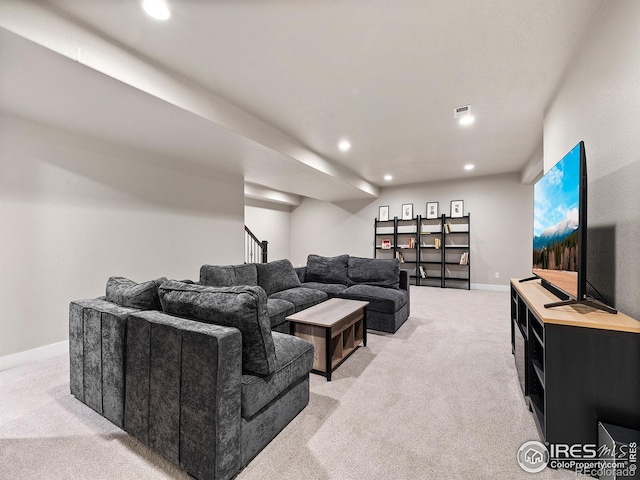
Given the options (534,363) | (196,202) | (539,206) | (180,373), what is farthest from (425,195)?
(180,373)

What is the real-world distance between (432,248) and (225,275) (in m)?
5.22

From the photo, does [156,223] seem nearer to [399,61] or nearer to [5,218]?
[5,218]

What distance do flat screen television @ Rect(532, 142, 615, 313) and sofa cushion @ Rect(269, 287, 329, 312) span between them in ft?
7.74

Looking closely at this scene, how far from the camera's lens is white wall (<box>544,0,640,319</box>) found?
142 cm

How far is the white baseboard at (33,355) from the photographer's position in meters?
2.48

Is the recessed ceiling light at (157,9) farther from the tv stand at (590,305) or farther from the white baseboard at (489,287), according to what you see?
the white baseboard at (489,287)

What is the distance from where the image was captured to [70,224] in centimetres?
291

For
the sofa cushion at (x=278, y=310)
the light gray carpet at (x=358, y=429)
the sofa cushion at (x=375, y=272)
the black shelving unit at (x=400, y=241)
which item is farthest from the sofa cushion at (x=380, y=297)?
the black shelving unit at (x=400, y=241)

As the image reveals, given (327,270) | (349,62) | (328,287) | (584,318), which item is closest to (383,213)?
(327,270)

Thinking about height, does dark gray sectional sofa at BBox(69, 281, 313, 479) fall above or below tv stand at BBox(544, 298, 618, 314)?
below

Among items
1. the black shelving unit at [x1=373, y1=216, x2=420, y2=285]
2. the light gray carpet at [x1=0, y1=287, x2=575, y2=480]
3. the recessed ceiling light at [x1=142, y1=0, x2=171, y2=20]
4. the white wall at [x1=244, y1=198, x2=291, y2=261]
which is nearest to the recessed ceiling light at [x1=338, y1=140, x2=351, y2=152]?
the recessed ceiling light at [x1=142, y1=0, x2=171, y2=20]

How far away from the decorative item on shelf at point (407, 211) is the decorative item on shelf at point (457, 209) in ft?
3.11

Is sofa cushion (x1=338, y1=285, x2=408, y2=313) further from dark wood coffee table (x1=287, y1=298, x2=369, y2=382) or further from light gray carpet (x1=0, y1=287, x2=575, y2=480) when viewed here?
light gray carpet (x1=0, y1=287, x2=575, y2=480)

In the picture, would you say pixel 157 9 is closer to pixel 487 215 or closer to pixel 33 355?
pixel 33 355
